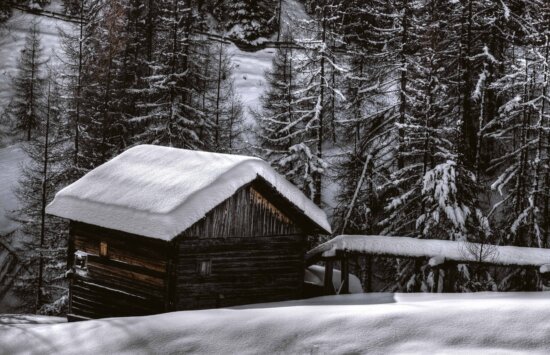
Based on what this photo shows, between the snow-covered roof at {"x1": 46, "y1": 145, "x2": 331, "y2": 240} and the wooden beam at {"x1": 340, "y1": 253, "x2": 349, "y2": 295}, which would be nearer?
the snow-covered roof at {"x1": 46, "y1": 145, "x2": 331, "y2": 240}

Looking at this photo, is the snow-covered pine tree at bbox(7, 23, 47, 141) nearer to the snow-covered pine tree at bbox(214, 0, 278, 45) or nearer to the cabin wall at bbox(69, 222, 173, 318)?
the snow-covered pine tree at bbox(214, 0, 278, 45)

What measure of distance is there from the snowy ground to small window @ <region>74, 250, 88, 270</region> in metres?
7.63

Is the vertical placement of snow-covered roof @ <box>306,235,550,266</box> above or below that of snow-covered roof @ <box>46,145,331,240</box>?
below

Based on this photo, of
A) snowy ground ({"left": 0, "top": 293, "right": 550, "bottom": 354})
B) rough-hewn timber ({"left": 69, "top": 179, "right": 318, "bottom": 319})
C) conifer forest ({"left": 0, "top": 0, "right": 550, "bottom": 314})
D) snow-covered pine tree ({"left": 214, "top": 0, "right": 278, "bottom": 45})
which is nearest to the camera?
snowy ground ({"left": 0, "top": 293, "right": 550, "bottom": 354})

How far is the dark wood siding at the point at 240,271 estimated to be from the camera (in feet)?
56.2

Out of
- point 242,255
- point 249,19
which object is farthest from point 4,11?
point 242,255

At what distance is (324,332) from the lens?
32.1ft

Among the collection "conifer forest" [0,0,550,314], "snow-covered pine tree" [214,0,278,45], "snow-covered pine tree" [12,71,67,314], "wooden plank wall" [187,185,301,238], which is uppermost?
"snow-covered pine tree" [214,0,278,45]

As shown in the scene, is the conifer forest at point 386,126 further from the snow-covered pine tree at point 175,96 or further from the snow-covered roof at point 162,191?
the snow-covered roof at point 162,191

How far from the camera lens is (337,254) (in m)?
18.2

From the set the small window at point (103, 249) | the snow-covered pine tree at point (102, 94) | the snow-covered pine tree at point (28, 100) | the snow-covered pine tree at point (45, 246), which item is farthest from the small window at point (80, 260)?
the snow-covered pine tree at point (28, 100)

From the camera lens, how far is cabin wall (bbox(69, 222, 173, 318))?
56.4 ft

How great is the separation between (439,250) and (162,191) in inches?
321

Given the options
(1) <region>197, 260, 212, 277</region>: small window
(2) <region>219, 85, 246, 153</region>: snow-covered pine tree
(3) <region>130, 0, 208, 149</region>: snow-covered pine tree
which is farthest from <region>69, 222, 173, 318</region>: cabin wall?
(2) <region>219, 85, 246, 153</region>: snow-covered pine tree
